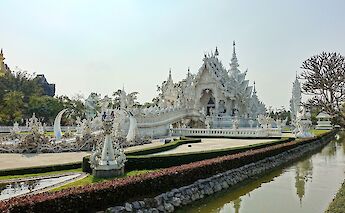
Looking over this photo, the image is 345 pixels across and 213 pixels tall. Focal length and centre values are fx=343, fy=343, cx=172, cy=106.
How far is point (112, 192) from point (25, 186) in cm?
323

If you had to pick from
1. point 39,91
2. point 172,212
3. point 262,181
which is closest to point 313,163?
point 262,181

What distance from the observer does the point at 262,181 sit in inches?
590

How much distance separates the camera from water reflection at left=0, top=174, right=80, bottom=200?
29.4ft

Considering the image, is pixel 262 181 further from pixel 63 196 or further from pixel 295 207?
pixel 63 196

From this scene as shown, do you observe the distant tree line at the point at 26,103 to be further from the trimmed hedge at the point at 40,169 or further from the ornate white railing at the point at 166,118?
the trimmed hedge at the point at 40,169

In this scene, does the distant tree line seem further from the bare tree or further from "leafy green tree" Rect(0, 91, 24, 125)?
the bare tree

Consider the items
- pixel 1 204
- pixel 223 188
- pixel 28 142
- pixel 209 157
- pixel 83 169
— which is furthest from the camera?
pixel 28 142

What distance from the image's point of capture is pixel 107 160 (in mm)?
10805

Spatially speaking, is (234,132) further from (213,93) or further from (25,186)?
(25,186)

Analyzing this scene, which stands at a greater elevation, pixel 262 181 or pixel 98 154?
pixel 98 154

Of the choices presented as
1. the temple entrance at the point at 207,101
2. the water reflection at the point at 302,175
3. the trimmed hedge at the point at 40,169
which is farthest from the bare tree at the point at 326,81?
the temple entrance at the point at 207,101

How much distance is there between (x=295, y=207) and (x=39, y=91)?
54005mm

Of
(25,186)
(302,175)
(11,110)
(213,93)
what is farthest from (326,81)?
(11,110)

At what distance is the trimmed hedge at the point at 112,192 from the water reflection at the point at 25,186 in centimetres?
220
